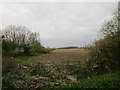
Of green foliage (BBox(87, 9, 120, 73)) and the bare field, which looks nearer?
green foliage (BBox(87, 9, 120, 73))

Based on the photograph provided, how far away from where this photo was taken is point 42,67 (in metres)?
9.91

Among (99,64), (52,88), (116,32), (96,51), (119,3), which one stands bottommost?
(52,88)

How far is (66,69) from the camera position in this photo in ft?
32.1

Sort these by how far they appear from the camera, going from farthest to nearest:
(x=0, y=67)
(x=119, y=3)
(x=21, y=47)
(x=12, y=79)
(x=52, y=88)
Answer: (x=21, y=47) < (x=119, y=3) < (x=0, y=67) < (x=12, y=79) < (x=52, y=88)

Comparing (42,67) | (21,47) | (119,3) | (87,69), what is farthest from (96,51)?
(21,47)

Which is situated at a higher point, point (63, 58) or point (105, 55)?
point (105, 55)

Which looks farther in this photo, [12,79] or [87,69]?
[87,69]

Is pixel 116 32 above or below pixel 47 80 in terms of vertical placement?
above

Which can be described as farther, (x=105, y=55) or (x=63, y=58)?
(x=63, y=58)

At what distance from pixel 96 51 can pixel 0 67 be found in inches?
264

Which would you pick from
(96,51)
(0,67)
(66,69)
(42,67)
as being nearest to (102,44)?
(96,51)

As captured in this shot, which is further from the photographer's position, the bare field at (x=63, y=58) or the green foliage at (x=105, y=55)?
the bare field at (x=63, y=58)

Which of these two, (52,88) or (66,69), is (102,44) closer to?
(66,69)

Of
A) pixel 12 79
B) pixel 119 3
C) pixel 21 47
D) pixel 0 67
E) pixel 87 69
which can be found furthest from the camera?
pixel 21 47
